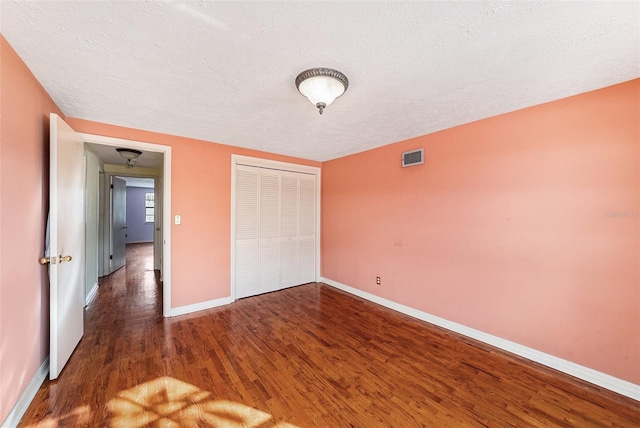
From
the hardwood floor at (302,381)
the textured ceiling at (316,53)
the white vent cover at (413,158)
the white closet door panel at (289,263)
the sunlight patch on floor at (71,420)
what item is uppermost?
the textured ceiling at (316,53)

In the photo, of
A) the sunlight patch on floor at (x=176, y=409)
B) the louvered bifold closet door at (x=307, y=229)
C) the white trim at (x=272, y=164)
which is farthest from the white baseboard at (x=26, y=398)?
the louvered bifold closet door at (x=307, y=229)

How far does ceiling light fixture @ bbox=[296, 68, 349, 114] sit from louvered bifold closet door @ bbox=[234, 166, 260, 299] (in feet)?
7.14

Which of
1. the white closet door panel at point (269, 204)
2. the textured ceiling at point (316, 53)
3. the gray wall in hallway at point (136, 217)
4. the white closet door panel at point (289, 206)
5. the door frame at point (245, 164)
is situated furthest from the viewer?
the gray wall in hallway at point (136, 217)

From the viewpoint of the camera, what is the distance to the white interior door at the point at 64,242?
1831 millimetres

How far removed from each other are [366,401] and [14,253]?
2.49 metres

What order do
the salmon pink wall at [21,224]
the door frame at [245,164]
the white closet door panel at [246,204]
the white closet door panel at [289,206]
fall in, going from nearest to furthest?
the salmon pink wall at [21,224] < the door frame at [245,164] < the white closet door panel at [246,204] < the white closet door panel at [289,206]

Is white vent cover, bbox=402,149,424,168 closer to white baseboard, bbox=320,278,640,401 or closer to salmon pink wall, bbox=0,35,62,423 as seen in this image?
white baseboard, bbox=320,278,640,401

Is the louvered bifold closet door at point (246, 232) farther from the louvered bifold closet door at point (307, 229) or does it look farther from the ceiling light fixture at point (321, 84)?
the ceiling light fixture at point (321, 84)

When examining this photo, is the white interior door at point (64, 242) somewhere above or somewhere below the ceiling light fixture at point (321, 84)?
below

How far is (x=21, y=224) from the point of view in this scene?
1.58 meters

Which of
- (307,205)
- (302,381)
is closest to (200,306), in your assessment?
(302,381)

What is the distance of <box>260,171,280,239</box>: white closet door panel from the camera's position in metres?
3.87

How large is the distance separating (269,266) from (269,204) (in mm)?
1024

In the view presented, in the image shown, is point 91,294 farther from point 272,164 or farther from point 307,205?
point 307,205
